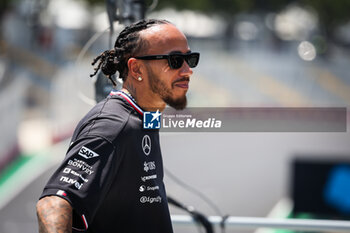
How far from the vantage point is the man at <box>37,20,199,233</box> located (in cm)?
162

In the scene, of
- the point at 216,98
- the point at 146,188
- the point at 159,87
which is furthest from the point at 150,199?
the point at 216,98

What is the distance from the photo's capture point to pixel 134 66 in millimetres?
1884

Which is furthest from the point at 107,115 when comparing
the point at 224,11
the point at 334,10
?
the point at 334,10

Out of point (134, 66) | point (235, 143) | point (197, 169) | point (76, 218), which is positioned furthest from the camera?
point (235, 143)

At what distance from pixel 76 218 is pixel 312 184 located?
3.93 m

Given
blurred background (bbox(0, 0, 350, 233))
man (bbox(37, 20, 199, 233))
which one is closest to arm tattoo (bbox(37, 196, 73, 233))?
man (bbox(37, 20, 199, 233))

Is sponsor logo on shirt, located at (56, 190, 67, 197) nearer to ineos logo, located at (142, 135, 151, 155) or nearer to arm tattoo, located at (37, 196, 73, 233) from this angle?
arm tattoo, located at (37, 196, 73, 233)

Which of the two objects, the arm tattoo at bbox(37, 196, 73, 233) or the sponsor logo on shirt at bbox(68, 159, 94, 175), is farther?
the sponsor logo on shirt at bbox(68, 159, 94, 175)

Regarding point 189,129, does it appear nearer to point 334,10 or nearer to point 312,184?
point 312,184

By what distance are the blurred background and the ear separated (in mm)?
699

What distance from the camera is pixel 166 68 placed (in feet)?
6.10

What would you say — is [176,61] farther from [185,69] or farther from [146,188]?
[146,188]

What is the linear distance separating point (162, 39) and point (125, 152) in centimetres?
42

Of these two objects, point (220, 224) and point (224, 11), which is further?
point (224, 11)
